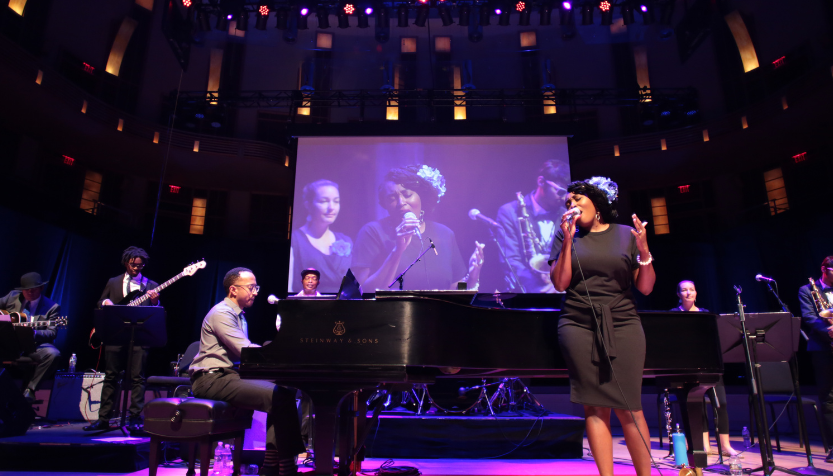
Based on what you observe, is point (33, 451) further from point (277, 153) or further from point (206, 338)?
point (277, 153)

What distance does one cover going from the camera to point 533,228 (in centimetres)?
746

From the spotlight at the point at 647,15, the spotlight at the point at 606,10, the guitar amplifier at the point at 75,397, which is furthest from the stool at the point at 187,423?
the spotlight at the point at 647,15

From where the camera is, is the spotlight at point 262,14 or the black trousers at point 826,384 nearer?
the black trousers at point 826,384

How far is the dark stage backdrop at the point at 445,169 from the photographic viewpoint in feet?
24.7

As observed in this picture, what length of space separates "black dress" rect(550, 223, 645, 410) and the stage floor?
1.90 m

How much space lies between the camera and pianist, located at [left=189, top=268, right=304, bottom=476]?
286 cm

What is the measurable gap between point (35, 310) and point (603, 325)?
20.5 feet

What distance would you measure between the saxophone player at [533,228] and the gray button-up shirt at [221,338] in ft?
15.3

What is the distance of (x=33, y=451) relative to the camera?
3.81 m

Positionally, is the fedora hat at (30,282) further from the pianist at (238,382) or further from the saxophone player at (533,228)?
the saxophone player at (533,228)

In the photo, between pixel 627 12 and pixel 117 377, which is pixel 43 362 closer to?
pixel 117 377

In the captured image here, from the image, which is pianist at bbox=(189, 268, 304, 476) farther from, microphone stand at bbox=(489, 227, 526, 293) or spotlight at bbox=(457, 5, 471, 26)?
spotlight at bbox=(457, 5, 471, 26)

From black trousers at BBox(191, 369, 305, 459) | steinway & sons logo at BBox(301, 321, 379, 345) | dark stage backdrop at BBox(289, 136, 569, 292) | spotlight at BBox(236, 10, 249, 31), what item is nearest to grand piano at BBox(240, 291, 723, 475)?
steinway & sons logo at BBox(301, 321, 379, 345)

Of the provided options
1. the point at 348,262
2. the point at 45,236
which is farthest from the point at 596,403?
the point at 45,236
